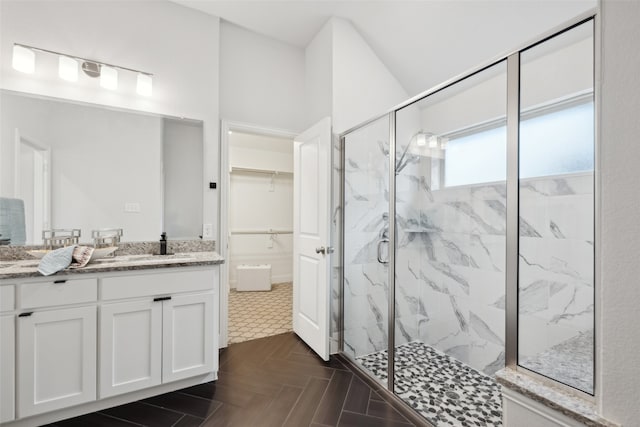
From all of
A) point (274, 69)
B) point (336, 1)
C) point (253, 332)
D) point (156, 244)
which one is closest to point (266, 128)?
point (274, 69)

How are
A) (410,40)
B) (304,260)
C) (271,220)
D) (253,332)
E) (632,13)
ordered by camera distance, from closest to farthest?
1. (632,13)
2. (410,40)
3. (304,260)
4. (253,332)
5. (271,220)

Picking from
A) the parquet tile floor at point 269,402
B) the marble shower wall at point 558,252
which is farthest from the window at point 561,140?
the parquet tile floor at point 269,402

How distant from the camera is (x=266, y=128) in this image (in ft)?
9.57

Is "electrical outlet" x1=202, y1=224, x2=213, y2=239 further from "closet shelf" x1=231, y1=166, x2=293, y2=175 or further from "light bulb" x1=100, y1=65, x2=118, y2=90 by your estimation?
"closet shelf" x1=231, y1=166, x2=293, y2=175

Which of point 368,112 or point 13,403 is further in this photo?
point 368,112

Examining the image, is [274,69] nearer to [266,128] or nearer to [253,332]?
[266,128]

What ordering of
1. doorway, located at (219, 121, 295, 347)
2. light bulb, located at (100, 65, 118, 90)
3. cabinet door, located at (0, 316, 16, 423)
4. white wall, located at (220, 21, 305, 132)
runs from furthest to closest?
doorway, located at (219, 121, 295, 347) → white wall, located at (220, 21, 305, 132) → light bulb, located at (100, 65, 118, 90) → cabinet door, located at (0, 316, 16, 423)

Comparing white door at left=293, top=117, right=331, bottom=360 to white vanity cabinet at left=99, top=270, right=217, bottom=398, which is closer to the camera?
white vanity cabinet at left=99, top=270, right=217, bottom=398

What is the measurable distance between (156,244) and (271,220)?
310 cm

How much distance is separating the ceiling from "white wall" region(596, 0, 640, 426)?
1489 millimetres

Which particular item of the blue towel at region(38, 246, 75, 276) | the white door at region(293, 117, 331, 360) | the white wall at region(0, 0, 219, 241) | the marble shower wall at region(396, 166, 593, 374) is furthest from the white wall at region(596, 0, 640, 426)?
the white wall at region(0, 0, 219, 241)

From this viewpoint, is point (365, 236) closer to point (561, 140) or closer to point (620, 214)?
point (561, 140)

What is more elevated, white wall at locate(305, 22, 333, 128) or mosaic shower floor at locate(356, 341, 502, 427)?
white wall at locate(305, 22, 333, 128)

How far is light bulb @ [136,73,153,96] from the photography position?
7.55ft
